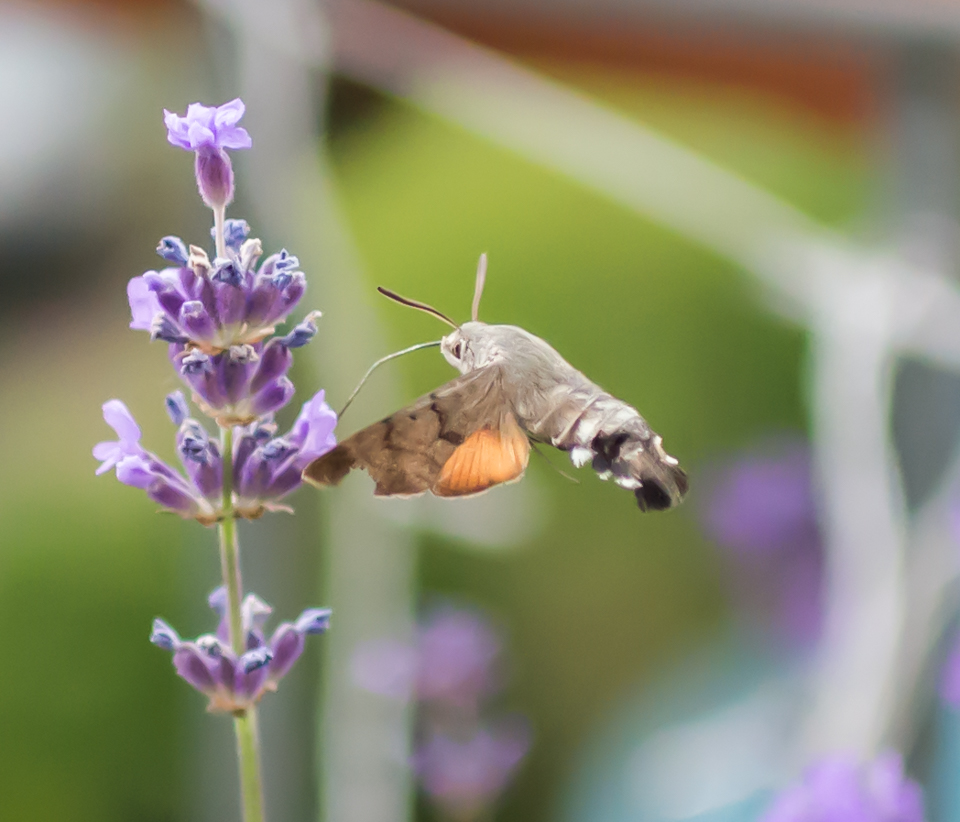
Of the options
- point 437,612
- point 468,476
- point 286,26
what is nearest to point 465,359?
point 468,476

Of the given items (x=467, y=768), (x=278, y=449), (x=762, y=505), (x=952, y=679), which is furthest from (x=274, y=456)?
(x=762, y=505)

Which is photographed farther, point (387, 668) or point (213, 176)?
point (387, 668)

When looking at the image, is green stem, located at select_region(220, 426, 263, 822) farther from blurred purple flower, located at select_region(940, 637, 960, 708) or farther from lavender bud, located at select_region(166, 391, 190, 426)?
blurred purple flower, located at select_region(940, 637, 960, 708)

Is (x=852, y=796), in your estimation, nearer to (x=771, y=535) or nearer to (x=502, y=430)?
(x=502, y=430)

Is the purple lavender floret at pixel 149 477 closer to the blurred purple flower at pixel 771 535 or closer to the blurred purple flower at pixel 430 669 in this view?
the blurred purple flower at pixel 430 669

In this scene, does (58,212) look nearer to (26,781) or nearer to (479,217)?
(479,217)

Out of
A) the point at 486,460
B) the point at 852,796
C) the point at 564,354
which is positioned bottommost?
the point at 852,796

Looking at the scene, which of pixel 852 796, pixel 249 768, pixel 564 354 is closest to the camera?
pixel 249 768
